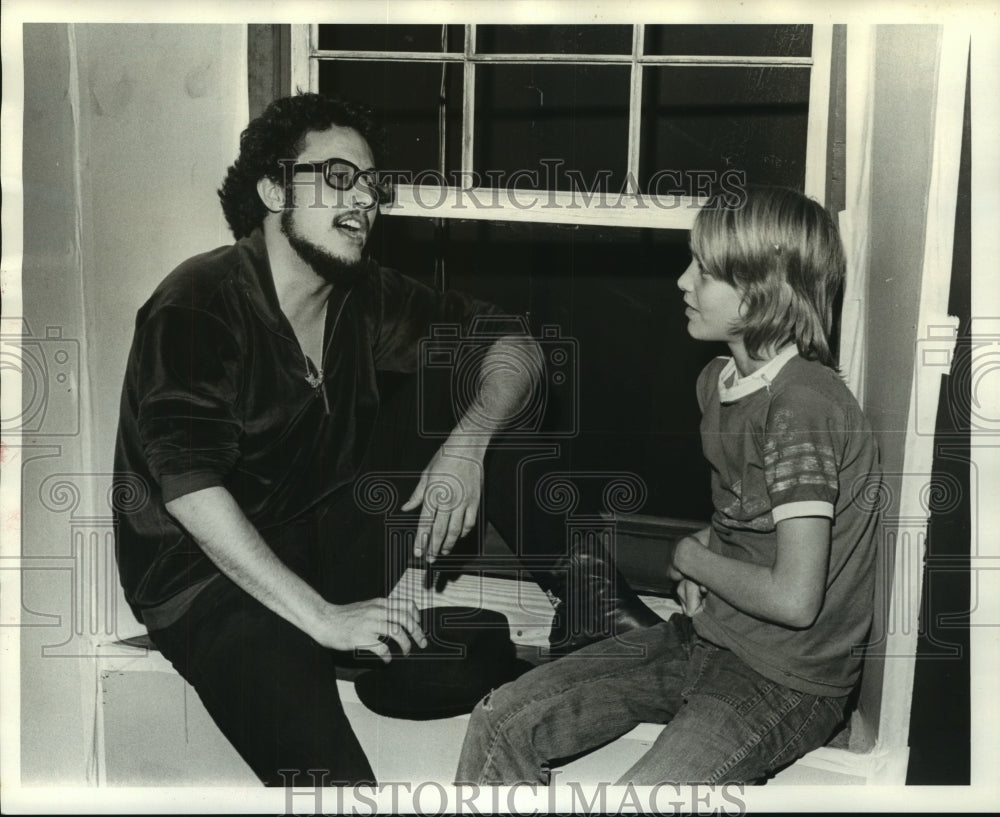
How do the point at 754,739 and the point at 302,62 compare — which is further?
the point at 302,62

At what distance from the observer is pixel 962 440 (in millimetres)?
2473

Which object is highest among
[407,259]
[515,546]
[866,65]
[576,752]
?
[866,65]

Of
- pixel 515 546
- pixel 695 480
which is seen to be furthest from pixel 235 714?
pixel 695 480

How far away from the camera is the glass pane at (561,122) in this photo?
2.46 meters

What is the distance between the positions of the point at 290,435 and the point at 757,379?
1091mm

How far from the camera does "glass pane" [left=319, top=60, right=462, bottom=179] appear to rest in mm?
2463

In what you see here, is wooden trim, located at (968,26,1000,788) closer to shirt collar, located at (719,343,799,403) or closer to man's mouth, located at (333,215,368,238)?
shirt collar, located at (719,343,799,403)

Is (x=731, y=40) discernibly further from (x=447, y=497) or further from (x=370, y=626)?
(x=370, y=626)

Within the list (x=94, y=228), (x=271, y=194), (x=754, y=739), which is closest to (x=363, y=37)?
(x=271, y=194)

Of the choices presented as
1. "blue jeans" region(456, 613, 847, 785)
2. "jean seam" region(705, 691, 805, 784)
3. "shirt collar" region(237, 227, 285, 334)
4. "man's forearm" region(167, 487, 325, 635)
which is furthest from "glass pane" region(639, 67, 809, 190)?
"man's forearm" region(167, 487, 325, 635)

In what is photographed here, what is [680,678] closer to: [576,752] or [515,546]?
[576,752]

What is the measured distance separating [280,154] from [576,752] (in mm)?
1557

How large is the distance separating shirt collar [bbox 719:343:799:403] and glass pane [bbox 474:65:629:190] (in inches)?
22.1

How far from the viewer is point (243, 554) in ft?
8.07
